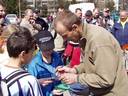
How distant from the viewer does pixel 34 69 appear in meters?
5.42

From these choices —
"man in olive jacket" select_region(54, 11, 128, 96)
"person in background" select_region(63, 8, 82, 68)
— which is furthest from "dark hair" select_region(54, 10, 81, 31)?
"person in background" select_region(63, 8, 82, 68)

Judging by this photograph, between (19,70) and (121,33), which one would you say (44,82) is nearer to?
(19,70)

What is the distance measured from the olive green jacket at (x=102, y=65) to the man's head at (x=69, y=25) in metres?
0.08

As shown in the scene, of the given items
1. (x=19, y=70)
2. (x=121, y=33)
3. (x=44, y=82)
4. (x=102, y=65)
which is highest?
(x=19, y=70)

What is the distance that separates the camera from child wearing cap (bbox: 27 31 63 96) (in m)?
5.36

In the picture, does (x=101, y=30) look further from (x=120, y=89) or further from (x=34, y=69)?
(x=34, y=69)

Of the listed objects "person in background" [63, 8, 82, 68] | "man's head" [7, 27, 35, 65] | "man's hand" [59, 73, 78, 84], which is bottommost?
"person in background" [63, 8, 82, 68]

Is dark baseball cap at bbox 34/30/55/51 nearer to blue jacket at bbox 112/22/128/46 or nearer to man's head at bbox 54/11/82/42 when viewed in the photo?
man's head at bbox 54/11/82/42

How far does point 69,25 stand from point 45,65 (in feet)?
3.60

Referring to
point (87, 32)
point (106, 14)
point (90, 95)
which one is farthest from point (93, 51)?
point (106, 14)

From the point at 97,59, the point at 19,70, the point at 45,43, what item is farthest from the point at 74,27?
the point at 45,43

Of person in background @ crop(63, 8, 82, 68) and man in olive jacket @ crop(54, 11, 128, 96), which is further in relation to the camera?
person in background @ crop(63, 8, 82, 68)

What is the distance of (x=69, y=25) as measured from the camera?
179 inches

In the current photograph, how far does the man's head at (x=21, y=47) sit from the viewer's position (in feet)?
13.1
